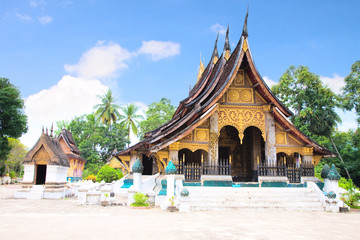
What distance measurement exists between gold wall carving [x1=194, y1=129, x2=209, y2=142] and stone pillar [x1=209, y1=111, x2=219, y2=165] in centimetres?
22

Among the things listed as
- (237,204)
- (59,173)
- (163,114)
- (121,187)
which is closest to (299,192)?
(237,204)

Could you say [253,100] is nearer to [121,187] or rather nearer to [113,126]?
[121,187]

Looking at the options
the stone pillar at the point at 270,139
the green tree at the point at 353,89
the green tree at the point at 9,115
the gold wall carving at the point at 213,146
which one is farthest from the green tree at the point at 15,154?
the green tree at the point at 353,89

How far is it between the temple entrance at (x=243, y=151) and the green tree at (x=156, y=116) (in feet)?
73.6

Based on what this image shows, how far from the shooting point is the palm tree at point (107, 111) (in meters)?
45.6

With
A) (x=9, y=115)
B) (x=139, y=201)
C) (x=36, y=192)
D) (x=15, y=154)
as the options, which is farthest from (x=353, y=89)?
(x=15, y=154)

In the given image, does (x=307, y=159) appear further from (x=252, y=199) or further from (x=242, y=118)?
(x=252, y=199)

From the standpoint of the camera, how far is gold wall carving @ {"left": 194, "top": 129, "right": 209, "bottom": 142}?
1199cm

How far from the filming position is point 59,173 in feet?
46.7

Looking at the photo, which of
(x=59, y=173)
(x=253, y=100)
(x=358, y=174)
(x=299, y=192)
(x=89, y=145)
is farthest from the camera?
(x=89, y=145)

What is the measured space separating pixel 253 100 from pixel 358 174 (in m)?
17.7

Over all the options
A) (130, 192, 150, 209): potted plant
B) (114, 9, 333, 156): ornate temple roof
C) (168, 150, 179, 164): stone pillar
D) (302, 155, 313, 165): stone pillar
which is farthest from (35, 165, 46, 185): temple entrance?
(302, 155, 313, 165): stone pillar

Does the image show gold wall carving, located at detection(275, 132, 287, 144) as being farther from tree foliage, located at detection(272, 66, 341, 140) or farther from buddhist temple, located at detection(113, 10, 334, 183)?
tree foliage, located at detection(272, 66, 341, 140)

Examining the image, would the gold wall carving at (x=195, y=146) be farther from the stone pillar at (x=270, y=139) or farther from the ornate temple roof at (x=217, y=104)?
the stone pillar at (x=270, y=139)
